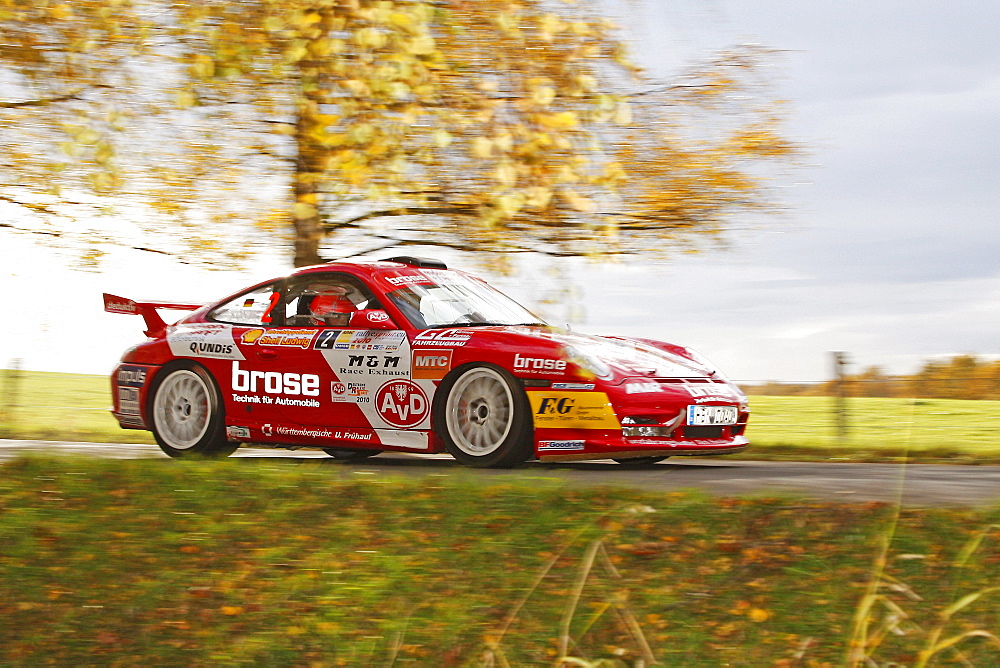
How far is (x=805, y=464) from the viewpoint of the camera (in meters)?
10.1

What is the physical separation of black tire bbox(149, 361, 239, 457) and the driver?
3.88 ft

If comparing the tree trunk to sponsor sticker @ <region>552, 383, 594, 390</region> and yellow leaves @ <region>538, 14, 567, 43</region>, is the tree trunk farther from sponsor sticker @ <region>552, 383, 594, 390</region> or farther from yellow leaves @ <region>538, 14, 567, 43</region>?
sponsor sticker @ <region>552, 383, 594, 390</region>

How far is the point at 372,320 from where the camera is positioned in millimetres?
9266

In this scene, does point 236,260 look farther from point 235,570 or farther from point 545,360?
point 235,570

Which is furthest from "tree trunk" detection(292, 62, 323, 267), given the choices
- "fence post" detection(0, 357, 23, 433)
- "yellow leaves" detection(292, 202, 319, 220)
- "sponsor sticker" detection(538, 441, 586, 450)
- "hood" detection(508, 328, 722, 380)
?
"fence post" detection(0, 357, 23, 433)

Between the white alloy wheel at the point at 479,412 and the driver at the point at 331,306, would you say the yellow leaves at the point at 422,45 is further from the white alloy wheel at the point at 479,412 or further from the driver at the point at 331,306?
the driver at the point at 331,306

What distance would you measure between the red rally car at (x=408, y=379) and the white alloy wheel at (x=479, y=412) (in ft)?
0.04

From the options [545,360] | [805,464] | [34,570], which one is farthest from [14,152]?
[805,464]

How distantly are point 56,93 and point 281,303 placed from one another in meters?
2.55

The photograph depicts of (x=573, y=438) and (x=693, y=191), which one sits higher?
(x=693, y=191)

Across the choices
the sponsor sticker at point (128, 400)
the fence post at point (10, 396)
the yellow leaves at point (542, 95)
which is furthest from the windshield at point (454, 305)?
the fence post at point (10, 396)

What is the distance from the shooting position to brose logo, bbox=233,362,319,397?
375 inches

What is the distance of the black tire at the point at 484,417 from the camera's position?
27.9ft

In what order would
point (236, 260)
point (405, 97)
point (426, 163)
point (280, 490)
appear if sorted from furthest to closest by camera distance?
point (236, 260) → point (426, 163) → point (405, 97) → point (280, 490)
